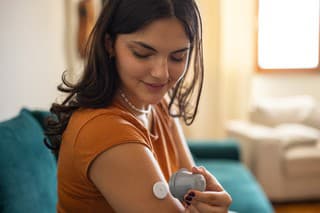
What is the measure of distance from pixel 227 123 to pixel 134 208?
3110 mm

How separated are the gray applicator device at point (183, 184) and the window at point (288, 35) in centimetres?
337

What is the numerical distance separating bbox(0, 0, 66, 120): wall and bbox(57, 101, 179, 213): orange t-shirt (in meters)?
0.91

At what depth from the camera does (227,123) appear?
3814 millimetres

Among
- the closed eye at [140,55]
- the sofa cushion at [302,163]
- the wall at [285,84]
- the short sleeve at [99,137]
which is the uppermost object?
the closed eye at [140,55]

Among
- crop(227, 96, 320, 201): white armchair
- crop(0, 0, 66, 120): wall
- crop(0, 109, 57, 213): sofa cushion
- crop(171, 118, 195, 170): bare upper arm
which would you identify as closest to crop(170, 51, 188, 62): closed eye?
crop(171, 118, 195, 170): bare upper arm

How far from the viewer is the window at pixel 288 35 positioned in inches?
156

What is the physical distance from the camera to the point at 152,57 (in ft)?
2.79

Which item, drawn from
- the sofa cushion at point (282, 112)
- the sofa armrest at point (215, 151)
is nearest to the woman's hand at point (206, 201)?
the sofa armrest at point (215, 151)

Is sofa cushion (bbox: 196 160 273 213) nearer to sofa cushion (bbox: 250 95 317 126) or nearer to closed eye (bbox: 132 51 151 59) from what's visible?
sofa cushion (bbox: 250 95 317 126)

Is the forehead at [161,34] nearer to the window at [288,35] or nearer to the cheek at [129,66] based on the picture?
the cheek at [129,66]

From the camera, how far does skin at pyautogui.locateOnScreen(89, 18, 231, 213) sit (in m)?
0.78

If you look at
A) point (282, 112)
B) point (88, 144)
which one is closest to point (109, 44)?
point (88, 144)

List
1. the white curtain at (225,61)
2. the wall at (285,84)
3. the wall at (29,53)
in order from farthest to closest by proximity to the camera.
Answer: the wall at (285,84)
the white curtain at (225,61)
the wall at (29,53)

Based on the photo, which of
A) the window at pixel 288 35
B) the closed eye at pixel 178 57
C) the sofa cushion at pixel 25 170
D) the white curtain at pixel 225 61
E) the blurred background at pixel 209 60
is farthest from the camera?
the window at pixel 288 35
